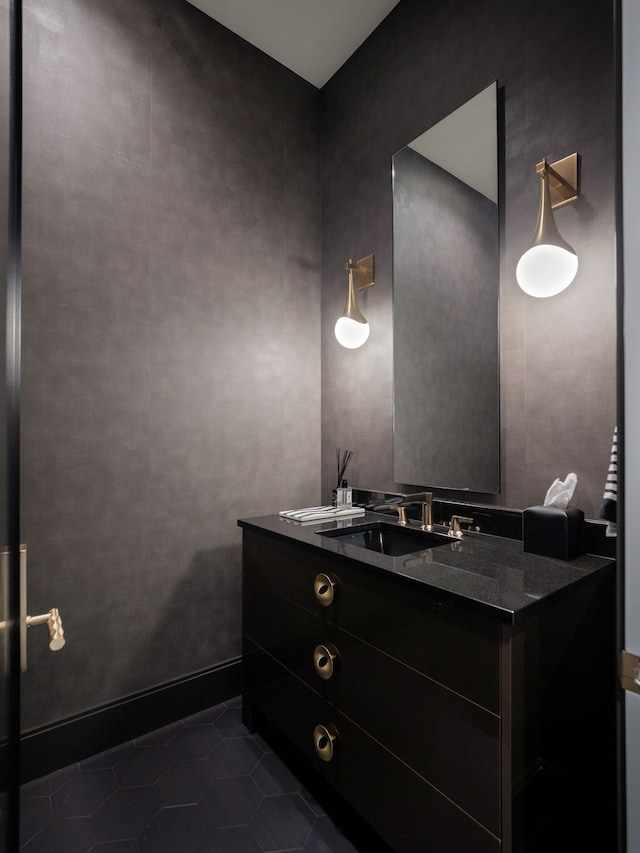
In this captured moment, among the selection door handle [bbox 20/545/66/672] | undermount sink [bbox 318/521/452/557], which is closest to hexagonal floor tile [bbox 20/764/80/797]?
door handle [bbox 20/545/66/672]

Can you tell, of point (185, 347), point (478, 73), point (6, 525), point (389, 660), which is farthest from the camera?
point (185, 347)

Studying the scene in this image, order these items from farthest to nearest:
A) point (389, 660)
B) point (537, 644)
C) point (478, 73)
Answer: point (478, 73) → point (389, 660) → point (537, 644)

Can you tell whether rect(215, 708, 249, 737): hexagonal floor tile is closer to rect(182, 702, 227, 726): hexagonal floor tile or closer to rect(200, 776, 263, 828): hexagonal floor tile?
rect(182, 702, 227, 726): hexagonal floor tile

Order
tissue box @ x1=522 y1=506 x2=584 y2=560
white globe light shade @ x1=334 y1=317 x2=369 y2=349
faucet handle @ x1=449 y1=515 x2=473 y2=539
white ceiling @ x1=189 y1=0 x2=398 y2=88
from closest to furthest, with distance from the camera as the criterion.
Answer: tissue box @ x1=522 y1=506 x2=584 y2=560 → faucet handle @ x1=449 y1=515 x2=473 y2=539 → white ceiling @ x1=189 y1=0 x2=398 y2=88 → white globe light shade @ x1=334 y1=317 x2=369 y2=349

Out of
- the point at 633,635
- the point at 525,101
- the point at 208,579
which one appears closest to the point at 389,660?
Result: the point at 633,635

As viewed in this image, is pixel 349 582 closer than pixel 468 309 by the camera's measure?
Yes

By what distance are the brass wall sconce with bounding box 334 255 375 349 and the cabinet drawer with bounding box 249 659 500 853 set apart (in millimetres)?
1421

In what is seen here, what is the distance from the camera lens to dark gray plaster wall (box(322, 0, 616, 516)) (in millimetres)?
1291

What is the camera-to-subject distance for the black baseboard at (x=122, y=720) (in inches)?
61.7

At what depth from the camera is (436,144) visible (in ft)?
5.87

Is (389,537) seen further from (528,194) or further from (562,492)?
(528,194)

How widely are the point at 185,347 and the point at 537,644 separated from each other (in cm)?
167

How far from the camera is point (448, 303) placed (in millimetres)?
1749

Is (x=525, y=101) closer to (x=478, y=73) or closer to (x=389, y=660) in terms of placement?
(x=478, y=73)
